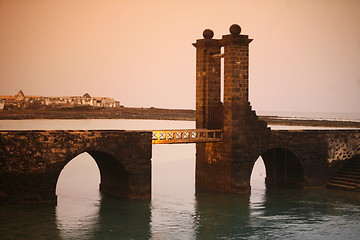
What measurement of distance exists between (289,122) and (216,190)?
8545 cm

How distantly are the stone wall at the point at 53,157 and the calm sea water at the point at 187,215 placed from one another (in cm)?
71

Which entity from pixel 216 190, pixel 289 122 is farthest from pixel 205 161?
pixel 289 122

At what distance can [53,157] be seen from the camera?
28500 millimetres

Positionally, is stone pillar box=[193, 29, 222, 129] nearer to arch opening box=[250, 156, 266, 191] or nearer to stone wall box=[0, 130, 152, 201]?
arch opening box=[250, 156, 266, 191]

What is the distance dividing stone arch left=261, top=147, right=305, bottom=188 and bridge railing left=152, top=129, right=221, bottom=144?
3.86 metres

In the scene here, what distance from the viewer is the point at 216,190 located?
111 feet

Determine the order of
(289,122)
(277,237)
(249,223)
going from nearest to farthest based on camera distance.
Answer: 1. (277,237)
2. (249,223)
3. (289,122)

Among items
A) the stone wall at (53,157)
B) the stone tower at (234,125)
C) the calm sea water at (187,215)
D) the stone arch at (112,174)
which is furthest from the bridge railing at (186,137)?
the calm sea water at (187,215)

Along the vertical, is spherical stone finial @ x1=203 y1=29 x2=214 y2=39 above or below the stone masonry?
above

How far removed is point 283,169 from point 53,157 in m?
13.6

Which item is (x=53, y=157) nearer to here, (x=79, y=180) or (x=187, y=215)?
(x=187, y=215)

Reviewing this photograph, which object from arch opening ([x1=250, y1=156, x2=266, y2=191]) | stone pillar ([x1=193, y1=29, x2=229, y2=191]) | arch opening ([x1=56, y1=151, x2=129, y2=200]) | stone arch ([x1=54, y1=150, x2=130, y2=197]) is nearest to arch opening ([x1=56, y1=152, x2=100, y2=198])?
arch opening ([x1=56, y1=151, x2=129, y2=200])

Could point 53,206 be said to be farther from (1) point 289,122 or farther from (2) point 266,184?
(1) point 289,122

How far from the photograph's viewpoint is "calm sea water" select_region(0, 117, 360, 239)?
83.7ft
